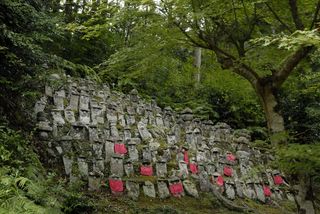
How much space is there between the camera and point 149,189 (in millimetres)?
6805

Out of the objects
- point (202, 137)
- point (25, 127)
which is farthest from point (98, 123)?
point (202, 137)

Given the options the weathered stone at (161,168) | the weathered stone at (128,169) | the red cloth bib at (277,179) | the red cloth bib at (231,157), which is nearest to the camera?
the weathered stone at (128,169)

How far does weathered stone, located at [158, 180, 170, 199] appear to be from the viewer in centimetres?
688

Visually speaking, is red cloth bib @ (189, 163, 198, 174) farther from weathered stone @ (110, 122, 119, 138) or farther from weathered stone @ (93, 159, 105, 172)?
weathered stone @ (93, 159, 105, 172)

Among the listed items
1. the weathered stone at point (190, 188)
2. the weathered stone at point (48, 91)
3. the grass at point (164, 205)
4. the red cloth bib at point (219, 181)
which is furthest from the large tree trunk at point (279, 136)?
the weathered stone at point (48, 91)

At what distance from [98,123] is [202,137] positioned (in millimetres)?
3287

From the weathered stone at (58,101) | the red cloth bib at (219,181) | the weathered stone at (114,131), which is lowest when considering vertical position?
the red cloth bib at (219,181)

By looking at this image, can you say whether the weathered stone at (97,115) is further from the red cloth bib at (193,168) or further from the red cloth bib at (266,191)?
the red cloth bib at (266,191)

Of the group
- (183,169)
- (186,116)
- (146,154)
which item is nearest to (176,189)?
(183,169)

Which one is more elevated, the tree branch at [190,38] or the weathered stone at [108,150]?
the tree branch at [190,38]

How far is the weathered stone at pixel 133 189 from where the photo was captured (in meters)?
6.49

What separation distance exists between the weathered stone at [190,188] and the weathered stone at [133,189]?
115 centimetres

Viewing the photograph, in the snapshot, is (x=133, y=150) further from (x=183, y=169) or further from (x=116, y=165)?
(x=183, y=169)

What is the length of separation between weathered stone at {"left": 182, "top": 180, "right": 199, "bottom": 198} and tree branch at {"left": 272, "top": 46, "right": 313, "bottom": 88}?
8.91ft
